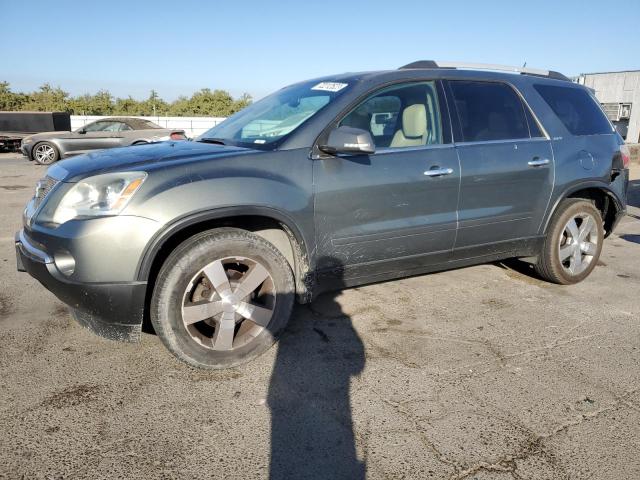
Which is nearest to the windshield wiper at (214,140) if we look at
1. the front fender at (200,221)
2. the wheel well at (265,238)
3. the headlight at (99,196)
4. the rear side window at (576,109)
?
the wheel well at (265,238)

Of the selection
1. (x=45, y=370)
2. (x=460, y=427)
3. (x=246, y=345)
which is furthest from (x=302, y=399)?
(x=45, y=370)

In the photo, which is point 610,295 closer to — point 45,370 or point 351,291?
point 351,291

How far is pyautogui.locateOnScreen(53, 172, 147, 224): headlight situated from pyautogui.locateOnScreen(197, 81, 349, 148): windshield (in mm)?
883

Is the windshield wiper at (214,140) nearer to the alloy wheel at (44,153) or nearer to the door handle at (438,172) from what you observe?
the door handle at (438,172)

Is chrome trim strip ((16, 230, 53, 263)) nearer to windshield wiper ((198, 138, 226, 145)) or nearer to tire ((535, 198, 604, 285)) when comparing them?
windshield wiper ((198, 138, 226, 145))

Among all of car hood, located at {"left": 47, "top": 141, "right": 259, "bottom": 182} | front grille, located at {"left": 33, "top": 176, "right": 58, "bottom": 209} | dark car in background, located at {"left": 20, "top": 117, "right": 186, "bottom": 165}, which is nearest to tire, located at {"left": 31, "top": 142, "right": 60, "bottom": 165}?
dark car in background, located at {"left": 20, "top": 117, "right": 186, "bottom": 165}

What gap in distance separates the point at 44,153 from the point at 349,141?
14.8 meters

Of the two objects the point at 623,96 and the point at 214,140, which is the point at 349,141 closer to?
the point at 214,140

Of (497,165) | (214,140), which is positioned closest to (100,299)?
(214,140)

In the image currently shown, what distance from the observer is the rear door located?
3721 millimetres

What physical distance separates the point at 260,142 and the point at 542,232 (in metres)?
2.58

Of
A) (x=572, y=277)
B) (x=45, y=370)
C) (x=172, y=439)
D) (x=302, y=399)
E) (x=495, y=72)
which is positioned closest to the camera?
(x=172, y=439)

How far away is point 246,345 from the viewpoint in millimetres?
2994

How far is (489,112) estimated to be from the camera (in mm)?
3934
